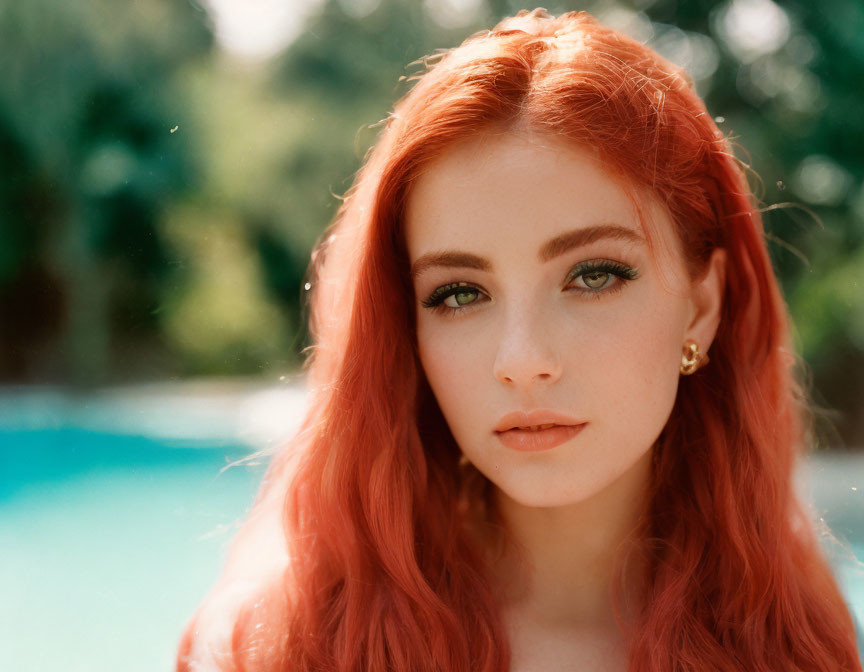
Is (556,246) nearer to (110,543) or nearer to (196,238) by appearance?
(110,543)

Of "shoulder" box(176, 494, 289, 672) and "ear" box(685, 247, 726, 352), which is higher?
"ear" box(685, 247, 726, 352)

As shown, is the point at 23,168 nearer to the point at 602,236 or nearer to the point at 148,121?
the point at 148,121

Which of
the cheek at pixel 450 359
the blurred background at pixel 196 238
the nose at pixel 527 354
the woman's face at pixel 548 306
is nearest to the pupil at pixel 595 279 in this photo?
the woman's face at pixel 548 306

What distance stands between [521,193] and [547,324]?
0.80 ft

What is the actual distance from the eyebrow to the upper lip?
0.90ft

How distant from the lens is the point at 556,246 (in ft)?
4.63

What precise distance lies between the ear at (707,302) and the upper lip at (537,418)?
38 cm

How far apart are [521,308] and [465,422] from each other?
0.27 metres

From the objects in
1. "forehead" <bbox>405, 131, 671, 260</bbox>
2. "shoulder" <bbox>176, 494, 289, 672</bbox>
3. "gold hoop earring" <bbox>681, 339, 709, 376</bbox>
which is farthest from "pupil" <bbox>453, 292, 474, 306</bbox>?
"shoulder" <bbox>176, 494, 289, 672</bbox>

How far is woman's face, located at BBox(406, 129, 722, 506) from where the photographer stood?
1413 millimetres

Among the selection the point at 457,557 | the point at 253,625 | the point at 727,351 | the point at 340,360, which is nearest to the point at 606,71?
the point at 727,351

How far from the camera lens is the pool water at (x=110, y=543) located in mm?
2967

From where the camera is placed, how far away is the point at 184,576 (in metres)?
3.72

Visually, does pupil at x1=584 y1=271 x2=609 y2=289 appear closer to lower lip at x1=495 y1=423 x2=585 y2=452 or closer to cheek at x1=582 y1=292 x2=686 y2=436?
cheek at x1=582 y1=292 x2=686 y2=436
